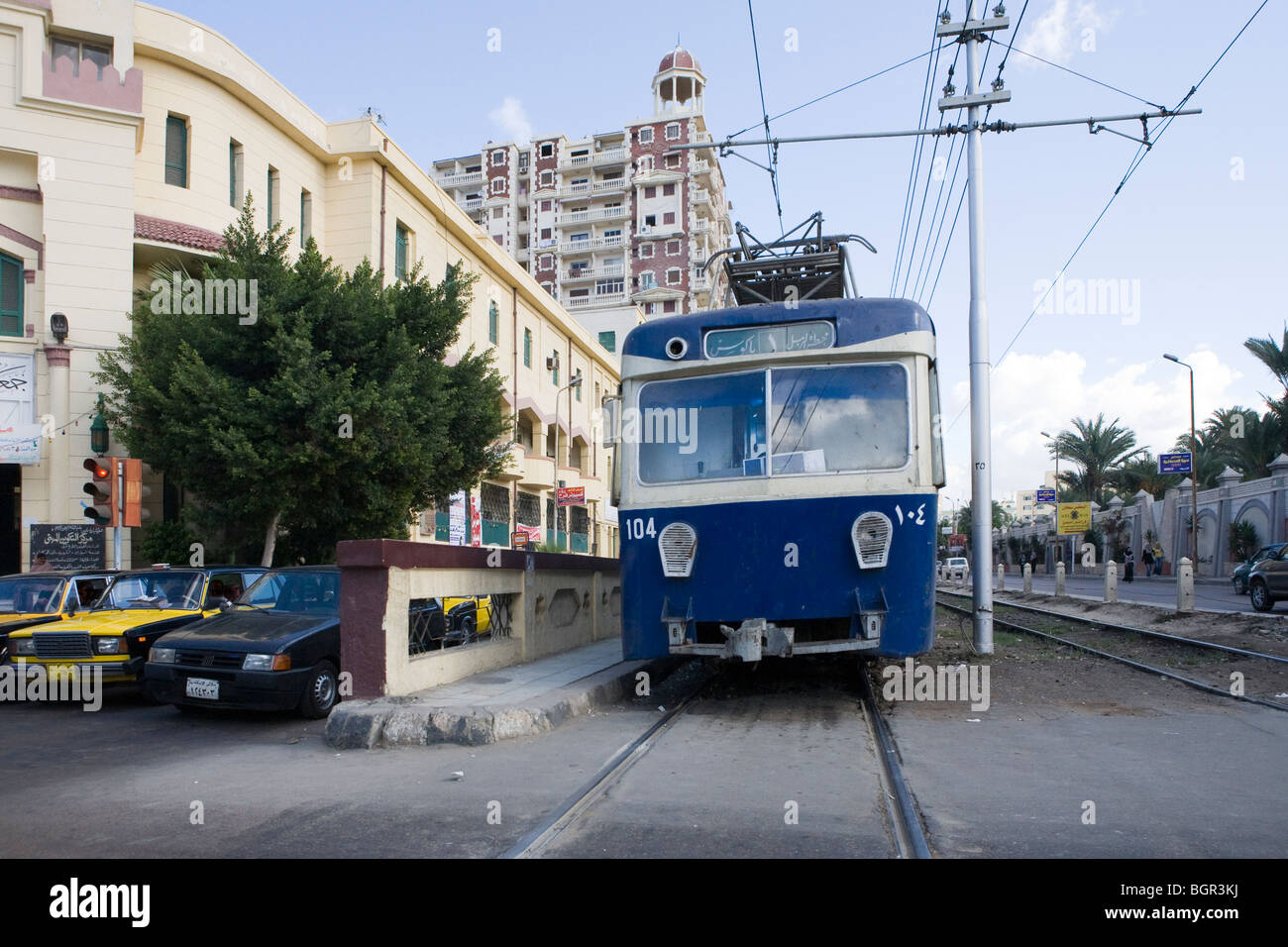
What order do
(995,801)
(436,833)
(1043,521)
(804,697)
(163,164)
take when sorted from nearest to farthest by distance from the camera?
(436,833) < (995,801) < (804,697) < (163,164) < (1043,521)

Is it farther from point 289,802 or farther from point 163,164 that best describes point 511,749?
point 163,164

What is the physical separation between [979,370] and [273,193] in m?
17.4

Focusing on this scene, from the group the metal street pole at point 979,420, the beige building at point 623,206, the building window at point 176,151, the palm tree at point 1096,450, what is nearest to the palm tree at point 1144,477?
the palm tree at point 1096,450

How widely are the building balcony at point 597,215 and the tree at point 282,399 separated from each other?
5465 cm

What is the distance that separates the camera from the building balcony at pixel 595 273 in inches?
2778

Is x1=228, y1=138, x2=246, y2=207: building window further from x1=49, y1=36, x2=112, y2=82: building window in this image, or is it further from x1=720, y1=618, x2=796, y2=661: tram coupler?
x1=720, y1=618, x2=796, y2=661: tram coupler

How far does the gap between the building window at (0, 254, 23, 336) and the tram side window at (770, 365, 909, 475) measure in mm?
16569

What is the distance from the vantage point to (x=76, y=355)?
17984mm

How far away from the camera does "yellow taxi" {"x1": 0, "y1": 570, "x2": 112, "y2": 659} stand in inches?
460

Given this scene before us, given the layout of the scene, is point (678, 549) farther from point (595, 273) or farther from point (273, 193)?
point (595, 273)

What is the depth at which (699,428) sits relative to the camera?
8.61 metres

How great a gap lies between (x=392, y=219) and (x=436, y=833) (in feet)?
74.4

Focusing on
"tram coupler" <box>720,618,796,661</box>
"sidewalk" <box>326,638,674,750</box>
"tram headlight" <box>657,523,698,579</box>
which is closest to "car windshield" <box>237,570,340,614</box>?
"sidewalk" <box>326,638,674,750</box>
